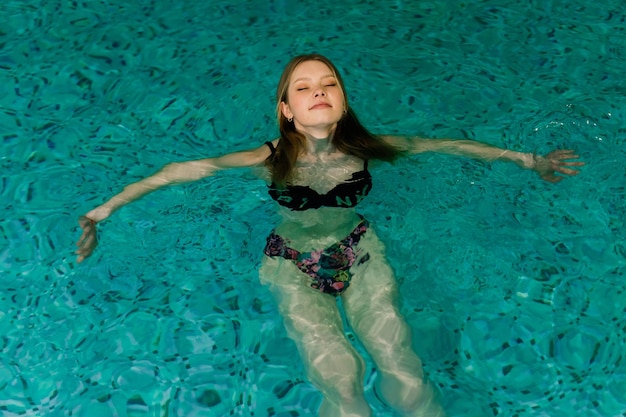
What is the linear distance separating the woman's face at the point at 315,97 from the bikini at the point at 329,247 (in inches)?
9.9

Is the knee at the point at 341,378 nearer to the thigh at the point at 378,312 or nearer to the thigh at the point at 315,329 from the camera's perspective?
the thigh at the point at 315,329

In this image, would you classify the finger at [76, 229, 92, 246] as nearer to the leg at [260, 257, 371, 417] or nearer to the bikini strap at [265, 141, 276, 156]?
the leg at [260, 257, 371, 417]

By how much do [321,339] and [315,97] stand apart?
93 cm

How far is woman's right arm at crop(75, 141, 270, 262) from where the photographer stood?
3.36 metres

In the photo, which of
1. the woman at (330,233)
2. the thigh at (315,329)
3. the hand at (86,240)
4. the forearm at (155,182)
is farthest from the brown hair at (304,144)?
the hand at (86,240)

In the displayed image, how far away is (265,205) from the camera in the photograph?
154 inches

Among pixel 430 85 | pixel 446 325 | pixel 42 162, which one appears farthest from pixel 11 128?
pixel 446 325

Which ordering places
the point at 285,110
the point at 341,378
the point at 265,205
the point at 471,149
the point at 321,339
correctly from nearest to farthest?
1. the point at 341,378
2. the point at 321,339
3. the point at 285,110
4. the point at 471,149
5. the point at 265,205

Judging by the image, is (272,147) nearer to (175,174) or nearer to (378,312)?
(175,174)

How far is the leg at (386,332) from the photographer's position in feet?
9.98

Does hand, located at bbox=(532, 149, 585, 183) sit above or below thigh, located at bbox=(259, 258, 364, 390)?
above

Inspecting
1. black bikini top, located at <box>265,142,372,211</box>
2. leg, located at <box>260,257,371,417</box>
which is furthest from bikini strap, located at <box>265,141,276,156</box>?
leg, located at <box>260,257,371,417</box>

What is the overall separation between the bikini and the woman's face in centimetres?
25

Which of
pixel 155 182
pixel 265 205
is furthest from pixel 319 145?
pixel 155 182
